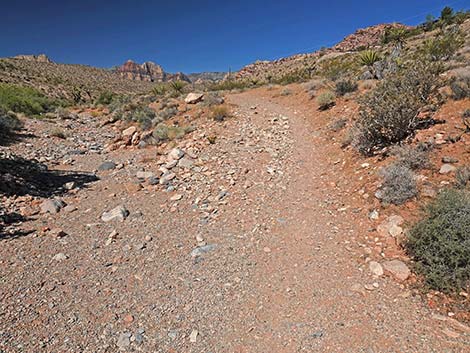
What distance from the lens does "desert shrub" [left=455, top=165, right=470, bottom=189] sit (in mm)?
4516

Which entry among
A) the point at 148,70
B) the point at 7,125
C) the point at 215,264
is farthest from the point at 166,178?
the point at 148,70

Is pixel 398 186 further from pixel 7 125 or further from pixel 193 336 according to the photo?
pixel 7 125

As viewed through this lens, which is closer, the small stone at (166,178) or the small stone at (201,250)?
the small stone at (201,250)

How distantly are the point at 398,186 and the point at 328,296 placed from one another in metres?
2.54

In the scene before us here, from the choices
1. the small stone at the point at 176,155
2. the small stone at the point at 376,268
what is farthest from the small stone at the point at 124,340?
the small stone at the point at 176,155

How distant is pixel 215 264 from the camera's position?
4.32m

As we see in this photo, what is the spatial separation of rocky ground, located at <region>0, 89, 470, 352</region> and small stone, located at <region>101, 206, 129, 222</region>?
3 centimetres

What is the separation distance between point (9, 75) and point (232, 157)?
4517 centimetres

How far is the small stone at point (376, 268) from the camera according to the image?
381cm

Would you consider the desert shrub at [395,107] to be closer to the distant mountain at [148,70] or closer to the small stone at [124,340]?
the small stone at [124,340]

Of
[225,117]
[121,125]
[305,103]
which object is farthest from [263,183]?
[121,125]

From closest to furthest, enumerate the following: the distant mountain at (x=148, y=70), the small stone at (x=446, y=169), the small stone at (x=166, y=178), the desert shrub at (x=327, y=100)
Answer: the small stone at (x=446, y=169), the small stone at (x=166, y=178), the desert shrub at (x=327, y=100), the distant mountain at (x=148, y=70)

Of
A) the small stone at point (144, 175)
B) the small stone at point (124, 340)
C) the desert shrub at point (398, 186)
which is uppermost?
the small stone at point (144, 175)

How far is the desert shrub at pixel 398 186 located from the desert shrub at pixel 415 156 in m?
0.23
